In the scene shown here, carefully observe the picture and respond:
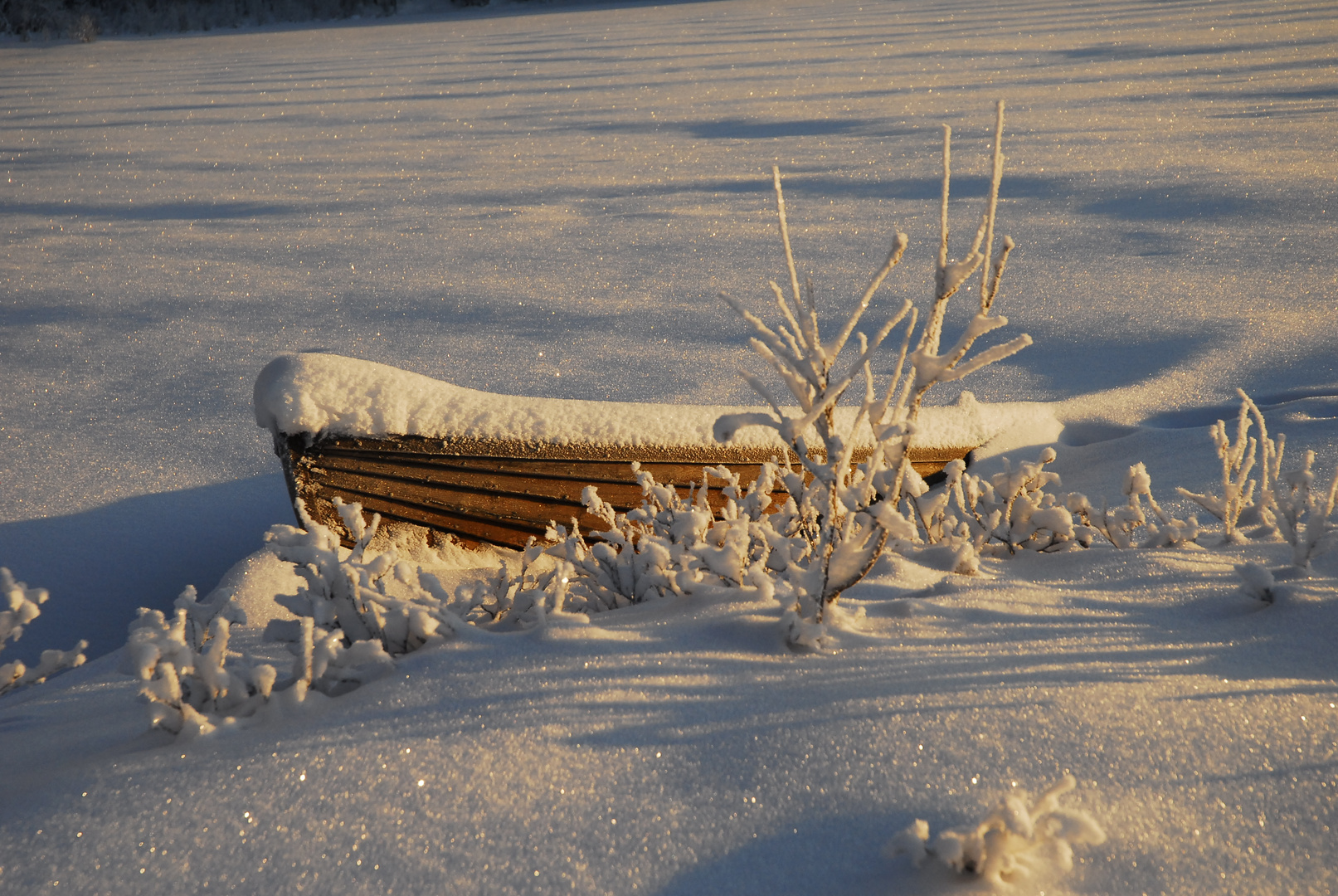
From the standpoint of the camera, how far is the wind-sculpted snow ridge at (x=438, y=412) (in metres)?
2.72

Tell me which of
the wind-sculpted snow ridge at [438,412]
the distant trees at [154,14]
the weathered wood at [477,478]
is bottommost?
the weathered wood at [477,478]

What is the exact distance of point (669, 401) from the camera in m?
4.35

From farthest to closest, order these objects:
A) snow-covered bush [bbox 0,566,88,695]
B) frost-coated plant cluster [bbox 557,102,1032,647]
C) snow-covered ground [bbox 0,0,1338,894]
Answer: snow-covered bush [bbox 0,566,88,695], frost-coated plant cluster [bbox 557,102,1032,647], snow-covered ground [bbox 0,0,1338,894]

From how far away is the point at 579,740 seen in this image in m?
1.35

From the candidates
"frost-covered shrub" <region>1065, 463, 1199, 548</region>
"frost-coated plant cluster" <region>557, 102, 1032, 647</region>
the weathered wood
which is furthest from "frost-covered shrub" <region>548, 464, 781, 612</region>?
"frost-covered shrub" <region>1065, 463, 1199, 548</region>

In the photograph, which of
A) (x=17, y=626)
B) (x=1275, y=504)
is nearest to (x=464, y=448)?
(x=17, y=626)

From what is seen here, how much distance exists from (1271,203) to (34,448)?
8136 mm

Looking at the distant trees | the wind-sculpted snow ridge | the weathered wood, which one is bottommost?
the weathered wood

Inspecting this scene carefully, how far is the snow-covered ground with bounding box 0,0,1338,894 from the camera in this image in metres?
1.18

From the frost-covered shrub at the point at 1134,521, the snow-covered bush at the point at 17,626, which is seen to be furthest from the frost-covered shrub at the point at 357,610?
the frost-covered shrub at the point at 1134,521

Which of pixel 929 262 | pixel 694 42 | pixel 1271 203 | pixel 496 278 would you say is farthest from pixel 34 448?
pixel 694 42

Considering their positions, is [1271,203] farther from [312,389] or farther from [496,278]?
[312,389]

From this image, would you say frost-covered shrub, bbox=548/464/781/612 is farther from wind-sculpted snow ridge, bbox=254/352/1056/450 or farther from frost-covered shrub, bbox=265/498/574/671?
wind-sculpted snow ridge, bbox=254/352/1056/450

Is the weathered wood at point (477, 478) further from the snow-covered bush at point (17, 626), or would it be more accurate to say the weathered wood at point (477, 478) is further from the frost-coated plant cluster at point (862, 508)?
the snow-covered bush at point (17, 626)
